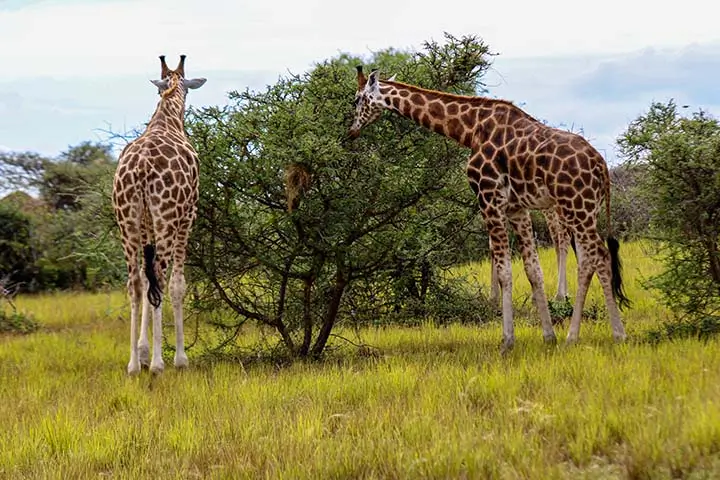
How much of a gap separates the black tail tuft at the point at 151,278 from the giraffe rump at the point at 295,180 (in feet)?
5.34

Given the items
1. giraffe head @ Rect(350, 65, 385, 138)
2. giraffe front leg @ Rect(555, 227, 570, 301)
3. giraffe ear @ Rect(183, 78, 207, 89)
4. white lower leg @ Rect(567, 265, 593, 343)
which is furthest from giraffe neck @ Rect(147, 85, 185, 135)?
giraffe front leg @ Rect(555, 227, 570, 301)

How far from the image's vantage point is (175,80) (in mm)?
10328

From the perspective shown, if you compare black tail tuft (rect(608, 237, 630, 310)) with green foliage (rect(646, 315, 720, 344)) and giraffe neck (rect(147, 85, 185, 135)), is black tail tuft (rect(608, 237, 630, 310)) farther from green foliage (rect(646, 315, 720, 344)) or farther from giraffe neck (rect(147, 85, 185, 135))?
giraffe neck (rect(147, 85, 185, 135))

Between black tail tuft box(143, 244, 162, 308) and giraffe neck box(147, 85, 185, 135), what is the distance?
5.55ft

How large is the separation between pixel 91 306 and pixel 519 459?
1655 centimetres

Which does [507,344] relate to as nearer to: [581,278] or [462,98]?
[581,278]

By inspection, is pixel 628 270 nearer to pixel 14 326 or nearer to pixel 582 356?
pixel 582 356

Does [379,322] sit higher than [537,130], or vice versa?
[537,130]

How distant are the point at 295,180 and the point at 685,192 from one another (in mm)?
4563

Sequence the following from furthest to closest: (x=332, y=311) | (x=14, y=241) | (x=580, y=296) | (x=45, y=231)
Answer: (x=45, y=231)
(x=14, y=241)
(x=332, y=311)
(x=580, y=296)

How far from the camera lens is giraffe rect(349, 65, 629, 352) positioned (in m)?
8.67

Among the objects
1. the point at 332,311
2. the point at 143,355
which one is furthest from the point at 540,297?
the point at 143,355

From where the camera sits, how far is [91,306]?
776 inches

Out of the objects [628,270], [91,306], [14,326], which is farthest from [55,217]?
[628,270]
